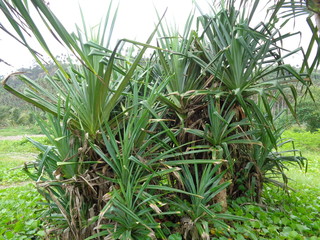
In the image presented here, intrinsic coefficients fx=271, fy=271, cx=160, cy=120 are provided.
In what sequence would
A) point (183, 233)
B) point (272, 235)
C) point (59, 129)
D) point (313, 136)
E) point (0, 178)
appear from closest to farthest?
point (59, 129), point (183, 233), point (272, 235), point (0, 178), point (313, 136)

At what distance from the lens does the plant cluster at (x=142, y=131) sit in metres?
1.55

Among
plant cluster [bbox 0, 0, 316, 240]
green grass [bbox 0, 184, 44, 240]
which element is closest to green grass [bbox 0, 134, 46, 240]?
green grass [bbox 0, 184, 44, 240]

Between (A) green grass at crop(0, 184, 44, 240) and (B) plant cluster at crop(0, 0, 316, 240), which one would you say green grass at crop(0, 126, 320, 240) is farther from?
(B) plant cluster at crop(0, 0, 316, 240)

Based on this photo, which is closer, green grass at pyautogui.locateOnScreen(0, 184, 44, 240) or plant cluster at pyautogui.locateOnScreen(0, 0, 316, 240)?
plant cluster at pyautogui.locateOnScreen(0, 0, 316, 240)

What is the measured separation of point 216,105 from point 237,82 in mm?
229

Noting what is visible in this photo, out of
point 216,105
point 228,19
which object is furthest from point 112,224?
point 228,19

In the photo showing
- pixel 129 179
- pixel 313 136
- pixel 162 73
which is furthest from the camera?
pixel 313 136

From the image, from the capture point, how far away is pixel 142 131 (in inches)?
66.5

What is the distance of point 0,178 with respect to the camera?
4848 mm

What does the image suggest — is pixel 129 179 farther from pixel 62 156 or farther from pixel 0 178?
pixel 0 178

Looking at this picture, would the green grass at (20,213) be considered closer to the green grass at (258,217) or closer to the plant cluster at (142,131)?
the green grass at (258,217)

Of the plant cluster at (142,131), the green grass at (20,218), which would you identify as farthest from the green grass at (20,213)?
the plant cluster at (142,131)

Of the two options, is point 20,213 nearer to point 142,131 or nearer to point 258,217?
point 142,131

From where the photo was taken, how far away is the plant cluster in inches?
61.0
